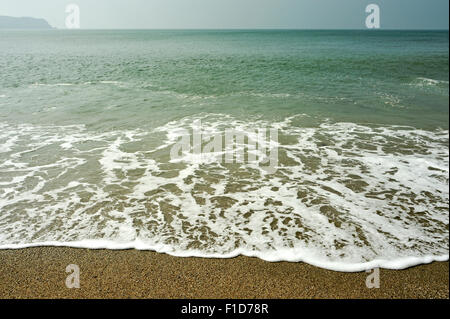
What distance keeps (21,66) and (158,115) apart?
16473 millimetres

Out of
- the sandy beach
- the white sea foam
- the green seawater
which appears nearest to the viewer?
the sandy beach

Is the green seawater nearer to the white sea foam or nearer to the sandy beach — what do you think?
the white sea foam

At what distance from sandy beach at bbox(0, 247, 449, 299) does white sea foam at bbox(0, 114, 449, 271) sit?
19cm

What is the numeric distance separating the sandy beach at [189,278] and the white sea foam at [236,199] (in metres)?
0.19

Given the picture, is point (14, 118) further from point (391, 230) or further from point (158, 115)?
point (391, 230)

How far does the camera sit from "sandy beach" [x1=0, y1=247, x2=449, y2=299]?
11.1 feet

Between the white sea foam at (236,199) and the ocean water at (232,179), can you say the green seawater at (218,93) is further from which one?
the white sea foam at (236,199)

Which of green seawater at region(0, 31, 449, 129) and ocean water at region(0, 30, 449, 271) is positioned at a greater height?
green seawater at region(0, 31, 449, 129)

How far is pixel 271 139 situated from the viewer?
8586 millimetres

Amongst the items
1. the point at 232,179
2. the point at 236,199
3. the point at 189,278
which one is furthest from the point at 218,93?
the point at 189,278

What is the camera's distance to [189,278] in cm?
358

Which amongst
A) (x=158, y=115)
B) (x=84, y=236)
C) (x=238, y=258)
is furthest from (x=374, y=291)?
A: (x=158, y=115)

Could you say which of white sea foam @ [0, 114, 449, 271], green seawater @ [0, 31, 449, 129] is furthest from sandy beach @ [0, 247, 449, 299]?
green seawater @ [0, 31, 449, 129]

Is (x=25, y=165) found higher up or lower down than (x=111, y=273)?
higher up
